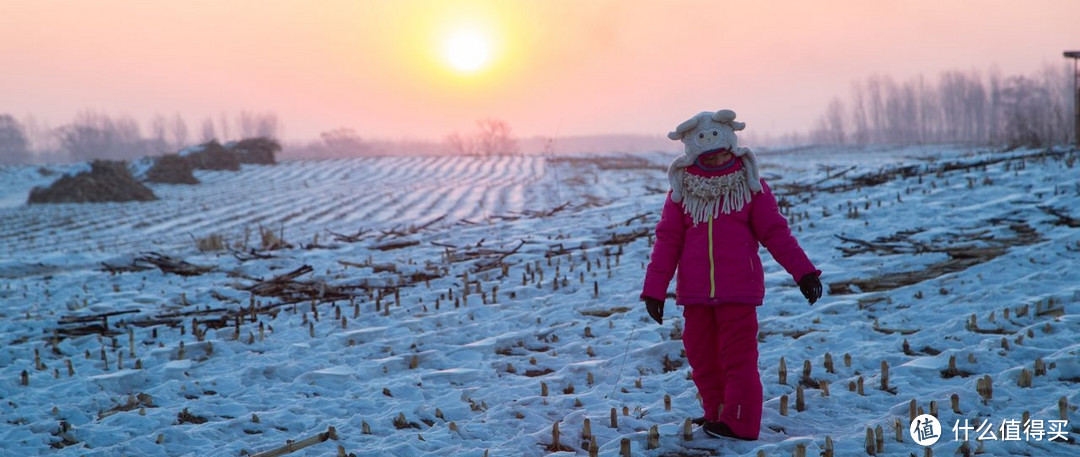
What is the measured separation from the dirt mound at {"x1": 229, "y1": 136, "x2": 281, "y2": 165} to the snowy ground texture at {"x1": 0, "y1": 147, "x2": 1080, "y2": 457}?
2566cm

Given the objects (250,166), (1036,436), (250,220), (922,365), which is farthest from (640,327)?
(250,166)

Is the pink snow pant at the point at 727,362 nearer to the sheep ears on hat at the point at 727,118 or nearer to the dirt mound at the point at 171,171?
the sheep ears on hat at the point at 727,118

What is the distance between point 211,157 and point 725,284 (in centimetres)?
3525

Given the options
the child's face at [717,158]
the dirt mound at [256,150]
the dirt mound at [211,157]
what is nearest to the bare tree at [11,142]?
the dirt mound at [256,150]

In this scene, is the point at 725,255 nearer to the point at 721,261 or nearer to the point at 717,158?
the point at 721,261

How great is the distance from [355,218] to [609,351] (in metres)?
12.4

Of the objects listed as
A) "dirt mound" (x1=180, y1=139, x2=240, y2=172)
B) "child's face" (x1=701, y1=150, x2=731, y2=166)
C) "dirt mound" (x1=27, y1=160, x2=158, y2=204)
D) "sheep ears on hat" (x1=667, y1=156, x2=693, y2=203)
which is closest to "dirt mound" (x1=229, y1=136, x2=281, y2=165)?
"dirt mound" (x1=180, y1=139, x2=240, y2=172)

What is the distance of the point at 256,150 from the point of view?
37.4 m

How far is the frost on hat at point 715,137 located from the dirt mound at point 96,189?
25163 millimetres

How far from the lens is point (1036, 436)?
3559 mm

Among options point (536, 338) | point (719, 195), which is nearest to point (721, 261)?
point (719, 195)

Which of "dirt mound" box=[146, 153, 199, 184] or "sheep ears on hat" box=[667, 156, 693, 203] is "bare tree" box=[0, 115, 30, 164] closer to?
"dirt mound" box=[146, 153, 199, 184]

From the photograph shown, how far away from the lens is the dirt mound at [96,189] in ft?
81.5

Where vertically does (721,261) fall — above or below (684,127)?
below
